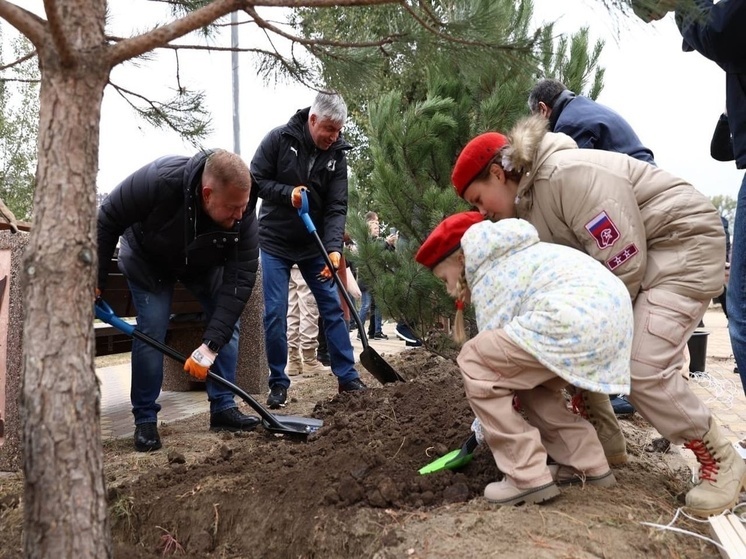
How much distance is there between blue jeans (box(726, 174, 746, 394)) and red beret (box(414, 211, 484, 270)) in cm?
112

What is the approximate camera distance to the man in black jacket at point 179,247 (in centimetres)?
339

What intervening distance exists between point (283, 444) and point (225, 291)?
0.89 m

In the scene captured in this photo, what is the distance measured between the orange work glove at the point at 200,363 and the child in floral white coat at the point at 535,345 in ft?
5.01

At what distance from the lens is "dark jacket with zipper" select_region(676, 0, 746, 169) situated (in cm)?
247

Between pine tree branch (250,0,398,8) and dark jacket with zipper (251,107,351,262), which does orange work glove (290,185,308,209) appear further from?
pine tree branch (250,0,398,8)

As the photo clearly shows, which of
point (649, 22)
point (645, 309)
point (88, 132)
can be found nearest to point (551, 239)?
point (645, 309)

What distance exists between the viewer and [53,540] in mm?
1719

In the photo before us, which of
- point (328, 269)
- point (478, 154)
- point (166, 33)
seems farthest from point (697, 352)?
point (166, 33)

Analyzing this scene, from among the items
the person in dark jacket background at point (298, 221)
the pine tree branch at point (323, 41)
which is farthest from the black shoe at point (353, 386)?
the pine tree branch at point (323, 41)

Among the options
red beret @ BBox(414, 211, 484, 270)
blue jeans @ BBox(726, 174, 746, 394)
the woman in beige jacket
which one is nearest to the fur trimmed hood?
the woman in beige jacket

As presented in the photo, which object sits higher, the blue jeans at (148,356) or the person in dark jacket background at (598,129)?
the person in dark jacket background at (598,129)

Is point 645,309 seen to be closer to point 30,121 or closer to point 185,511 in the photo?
point 185,511

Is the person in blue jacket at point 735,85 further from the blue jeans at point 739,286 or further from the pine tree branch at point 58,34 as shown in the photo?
the pine tree branch at point 58,34

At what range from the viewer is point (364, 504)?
2379 mm
